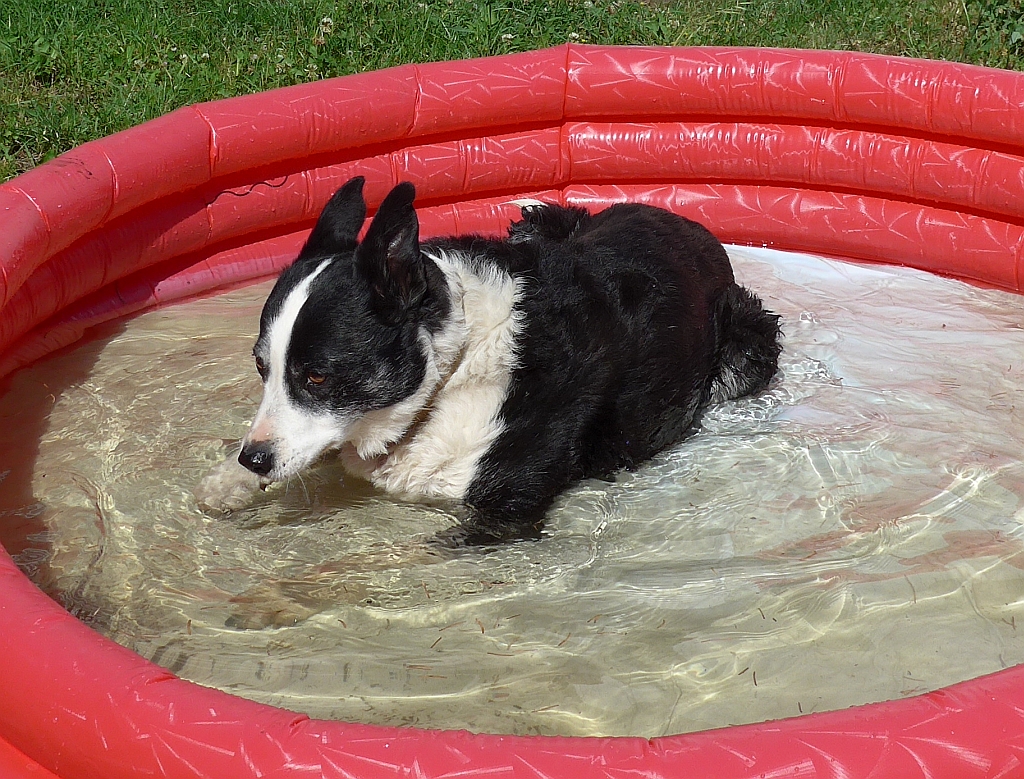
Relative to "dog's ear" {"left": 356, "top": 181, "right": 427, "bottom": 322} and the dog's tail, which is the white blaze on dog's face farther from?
the dog's tail

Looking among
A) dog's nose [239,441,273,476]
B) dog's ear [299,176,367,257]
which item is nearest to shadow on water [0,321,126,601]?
dog's nose [239,441,273,476]

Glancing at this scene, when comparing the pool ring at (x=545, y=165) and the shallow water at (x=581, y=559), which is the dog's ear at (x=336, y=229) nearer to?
the shallow water at (x=581, y=559)

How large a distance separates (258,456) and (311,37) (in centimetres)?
441

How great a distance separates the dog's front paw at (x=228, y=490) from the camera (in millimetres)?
3648

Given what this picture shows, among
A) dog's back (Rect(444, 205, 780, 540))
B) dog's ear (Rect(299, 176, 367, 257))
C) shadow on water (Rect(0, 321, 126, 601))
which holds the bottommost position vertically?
shadow on water (Rect(0, 321, 126, 601))

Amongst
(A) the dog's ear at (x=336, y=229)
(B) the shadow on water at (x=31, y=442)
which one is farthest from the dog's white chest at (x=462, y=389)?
(B) the shadow on water at (x=31, y=442)

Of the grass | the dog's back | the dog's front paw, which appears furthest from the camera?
the grass

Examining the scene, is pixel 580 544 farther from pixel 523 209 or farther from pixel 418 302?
pixel 523 209

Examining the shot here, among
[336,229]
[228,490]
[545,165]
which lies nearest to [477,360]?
[336,229]

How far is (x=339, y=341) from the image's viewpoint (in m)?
3.16

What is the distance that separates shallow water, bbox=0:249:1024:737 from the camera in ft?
9.74

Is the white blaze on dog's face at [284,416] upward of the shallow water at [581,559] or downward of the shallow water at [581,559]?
upward

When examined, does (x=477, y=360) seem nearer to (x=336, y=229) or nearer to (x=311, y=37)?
(x=336, y=229)

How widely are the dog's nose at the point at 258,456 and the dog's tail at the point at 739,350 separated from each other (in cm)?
190
